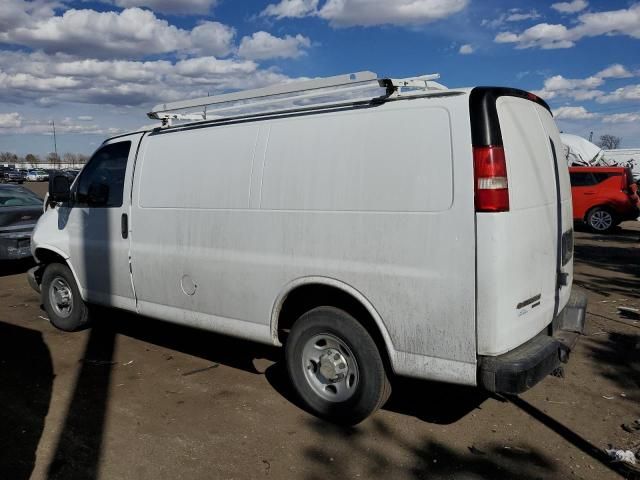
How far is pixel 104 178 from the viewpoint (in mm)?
5570

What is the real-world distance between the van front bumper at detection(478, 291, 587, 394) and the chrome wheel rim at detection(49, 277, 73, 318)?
15.3ft

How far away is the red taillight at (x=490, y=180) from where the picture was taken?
3180 millimetres

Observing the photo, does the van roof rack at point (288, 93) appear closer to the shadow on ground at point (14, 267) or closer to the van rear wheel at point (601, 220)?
the shadow on ground at point (14, 267)

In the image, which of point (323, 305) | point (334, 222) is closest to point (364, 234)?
point (334, 222)

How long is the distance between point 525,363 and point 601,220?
13.9m

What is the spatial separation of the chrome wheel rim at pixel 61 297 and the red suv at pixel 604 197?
13.6m

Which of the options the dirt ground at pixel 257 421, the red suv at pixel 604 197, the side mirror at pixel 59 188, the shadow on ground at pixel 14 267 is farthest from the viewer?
the red suv at pixel 604 197

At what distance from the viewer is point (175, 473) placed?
3.40 m

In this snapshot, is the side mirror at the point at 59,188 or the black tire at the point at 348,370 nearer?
the black tire at the point at 348,370

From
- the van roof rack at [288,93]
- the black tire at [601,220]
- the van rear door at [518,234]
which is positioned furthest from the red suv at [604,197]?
the van roof rack at [288,93]

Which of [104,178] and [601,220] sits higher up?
[104,178]

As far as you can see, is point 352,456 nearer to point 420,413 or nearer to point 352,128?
point 420,413

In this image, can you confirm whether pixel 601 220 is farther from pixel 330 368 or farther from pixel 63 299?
pixel 63 299

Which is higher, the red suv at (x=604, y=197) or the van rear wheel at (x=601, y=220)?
the red suv at (x=604, y=197)
